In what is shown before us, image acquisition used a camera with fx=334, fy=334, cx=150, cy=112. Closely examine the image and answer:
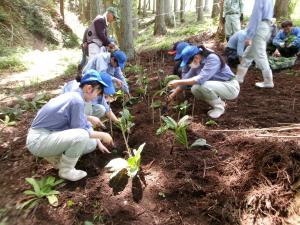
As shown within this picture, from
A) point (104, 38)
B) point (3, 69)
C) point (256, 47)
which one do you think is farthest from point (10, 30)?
point (256, 47)

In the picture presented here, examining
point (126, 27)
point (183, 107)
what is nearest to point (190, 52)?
point (183, 107)

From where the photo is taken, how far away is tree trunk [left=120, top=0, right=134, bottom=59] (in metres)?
8.67

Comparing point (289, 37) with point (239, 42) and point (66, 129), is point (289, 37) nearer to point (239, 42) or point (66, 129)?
point (239, 42)

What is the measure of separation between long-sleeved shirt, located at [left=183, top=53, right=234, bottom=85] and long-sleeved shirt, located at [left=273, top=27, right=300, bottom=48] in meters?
3.51

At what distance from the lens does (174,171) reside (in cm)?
365

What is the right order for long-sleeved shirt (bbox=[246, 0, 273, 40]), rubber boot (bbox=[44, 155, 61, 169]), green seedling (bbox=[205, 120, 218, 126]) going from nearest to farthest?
1. rubber boot (bbox=[44, 155, 61, 169])
2. green seedling (bbox=[205, 120, 218, 126])
3. long-sleeved shirt (bbox=[246, 0, 273, 40])

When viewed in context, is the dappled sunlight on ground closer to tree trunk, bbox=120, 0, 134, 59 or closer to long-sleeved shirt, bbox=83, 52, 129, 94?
tree trunk, bbox=120, 0, 134, 59

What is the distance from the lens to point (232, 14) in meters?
8.66

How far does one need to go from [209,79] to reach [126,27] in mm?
4525

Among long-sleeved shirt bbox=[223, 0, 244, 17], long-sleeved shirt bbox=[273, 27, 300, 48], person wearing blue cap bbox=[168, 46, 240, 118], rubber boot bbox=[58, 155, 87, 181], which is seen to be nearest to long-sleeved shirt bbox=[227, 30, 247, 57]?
long-sleeved shirt bbox=[273, 27, 300, 48]

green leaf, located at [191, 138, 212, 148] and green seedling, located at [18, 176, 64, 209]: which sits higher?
green leaf, located at [191, 138, 212, 148]

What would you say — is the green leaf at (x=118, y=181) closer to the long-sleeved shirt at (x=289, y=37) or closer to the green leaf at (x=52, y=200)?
the green leaf at (x=52, y=200)

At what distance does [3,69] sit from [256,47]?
774cm

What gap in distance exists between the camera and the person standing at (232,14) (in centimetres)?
858
